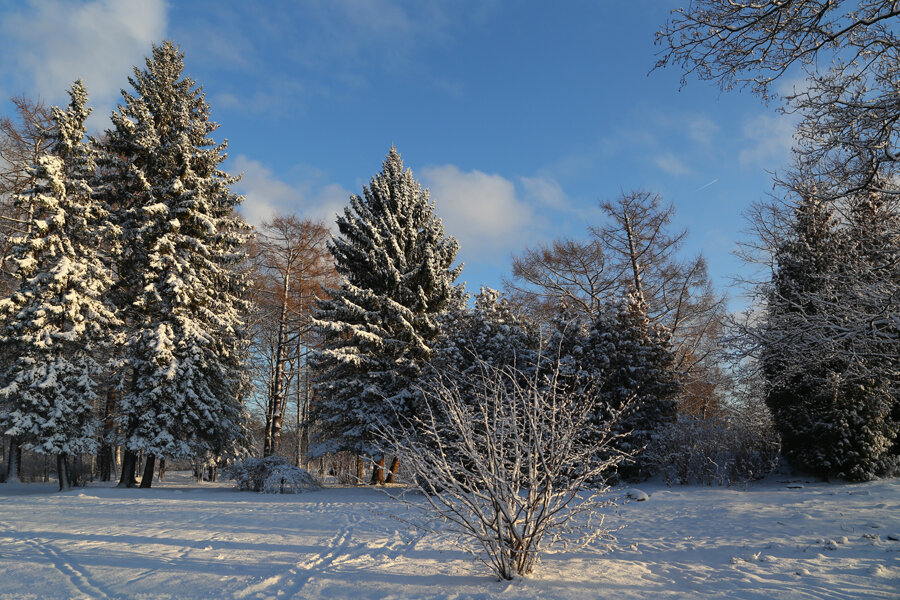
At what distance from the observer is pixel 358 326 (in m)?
15.4

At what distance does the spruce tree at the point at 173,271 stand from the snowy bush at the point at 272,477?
156 centimetres

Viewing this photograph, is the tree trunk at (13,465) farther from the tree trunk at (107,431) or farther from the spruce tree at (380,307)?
the spruce tree at (380,307)

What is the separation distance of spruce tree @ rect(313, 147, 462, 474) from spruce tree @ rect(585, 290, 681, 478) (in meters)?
5.12

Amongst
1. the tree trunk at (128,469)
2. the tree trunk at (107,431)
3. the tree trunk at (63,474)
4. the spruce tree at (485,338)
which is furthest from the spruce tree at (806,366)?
the tree trunk at (63,474)

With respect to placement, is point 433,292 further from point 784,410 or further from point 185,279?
point 784,410

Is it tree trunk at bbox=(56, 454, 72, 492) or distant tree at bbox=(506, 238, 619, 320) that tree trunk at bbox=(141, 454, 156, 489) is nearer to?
tree trunk at bbox=(56, 454, 72, 492)

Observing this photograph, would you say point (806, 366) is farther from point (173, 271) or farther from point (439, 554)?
point (173, 271)

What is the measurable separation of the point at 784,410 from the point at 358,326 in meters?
11.4

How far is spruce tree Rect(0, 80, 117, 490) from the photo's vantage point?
13.6 meters

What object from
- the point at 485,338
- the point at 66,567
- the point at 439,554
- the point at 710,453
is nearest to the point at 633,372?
the point at 710,453

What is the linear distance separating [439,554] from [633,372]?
7.89 meters

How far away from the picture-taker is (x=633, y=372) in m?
12.4

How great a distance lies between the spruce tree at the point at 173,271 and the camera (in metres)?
14.6

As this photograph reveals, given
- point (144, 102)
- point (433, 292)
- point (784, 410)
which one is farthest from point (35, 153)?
point (784, 410)
